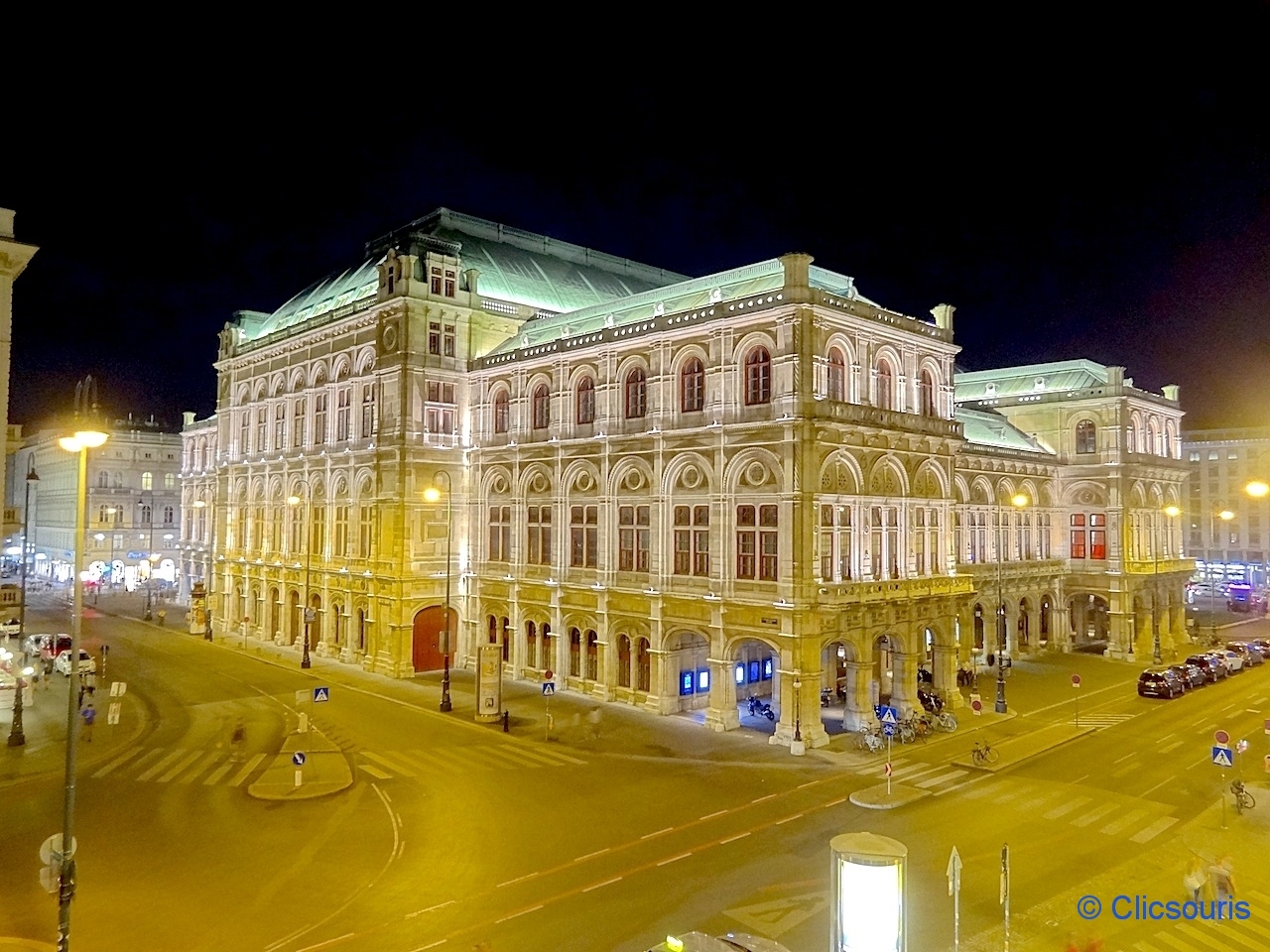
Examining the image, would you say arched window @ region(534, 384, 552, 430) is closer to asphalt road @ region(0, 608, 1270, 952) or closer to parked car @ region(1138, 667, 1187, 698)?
asphalt road @ region(0, 608, 1270, 952)

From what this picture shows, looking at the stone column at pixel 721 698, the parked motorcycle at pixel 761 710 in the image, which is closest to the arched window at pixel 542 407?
the stone column at pixel 721 698

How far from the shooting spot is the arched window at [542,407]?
162 feet

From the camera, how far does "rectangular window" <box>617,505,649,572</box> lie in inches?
1705

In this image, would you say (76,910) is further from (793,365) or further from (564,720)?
(793,365)

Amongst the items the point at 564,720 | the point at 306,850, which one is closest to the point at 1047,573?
the point at 564,720

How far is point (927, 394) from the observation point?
43875mm

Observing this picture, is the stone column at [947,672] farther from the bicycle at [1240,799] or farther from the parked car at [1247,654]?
the parked car at [1247,654]

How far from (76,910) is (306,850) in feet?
17.4

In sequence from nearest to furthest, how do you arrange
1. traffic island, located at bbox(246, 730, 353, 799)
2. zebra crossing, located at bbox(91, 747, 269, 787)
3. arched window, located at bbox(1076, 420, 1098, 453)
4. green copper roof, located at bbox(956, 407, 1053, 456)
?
traffic island, located at bbox(246, 730, 353, 799) < zebra crossing, located at bbox(91, 747, 269, 787) < green copper roof, located at bbox(956, 407, 1053, 456) < arched window, located at bbox(1076, 420, 1098, 453)

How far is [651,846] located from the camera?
23.4 metres

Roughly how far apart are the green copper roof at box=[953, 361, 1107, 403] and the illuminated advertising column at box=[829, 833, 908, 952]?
5855 cm

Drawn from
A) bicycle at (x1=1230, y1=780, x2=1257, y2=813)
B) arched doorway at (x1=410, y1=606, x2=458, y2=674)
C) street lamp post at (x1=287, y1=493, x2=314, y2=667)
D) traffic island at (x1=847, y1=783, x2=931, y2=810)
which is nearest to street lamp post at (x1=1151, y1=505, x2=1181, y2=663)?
bicycle at (x1=1230, y1=780, x2=1257, y2=813)

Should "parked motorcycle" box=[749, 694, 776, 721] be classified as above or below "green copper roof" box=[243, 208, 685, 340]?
below

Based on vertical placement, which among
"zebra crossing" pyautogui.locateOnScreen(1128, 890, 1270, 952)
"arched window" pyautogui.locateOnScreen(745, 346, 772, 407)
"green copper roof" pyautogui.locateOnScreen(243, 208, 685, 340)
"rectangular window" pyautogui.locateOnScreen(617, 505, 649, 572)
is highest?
"green copper roof" pyautogui.locateOnScreen(243, 208, 685, 340)
